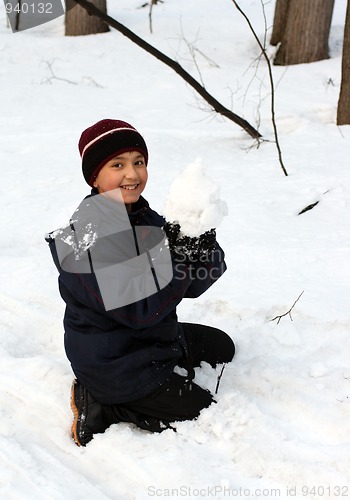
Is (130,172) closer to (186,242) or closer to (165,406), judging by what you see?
(186,242)

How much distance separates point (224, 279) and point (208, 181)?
55.9 inches

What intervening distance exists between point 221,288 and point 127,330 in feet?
3.91

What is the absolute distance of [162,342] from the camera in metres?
2.58

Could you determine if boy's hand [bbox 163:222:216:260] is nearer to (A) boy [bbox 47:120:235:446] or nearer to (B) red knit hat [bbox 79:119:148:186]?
(A) boy [bbox 47:120:235:446]

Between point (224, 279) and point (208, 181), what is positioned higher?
point (208, 181)

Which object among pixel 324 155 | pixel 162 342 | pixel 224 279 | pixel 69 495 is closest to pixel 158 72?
pixel 324 155

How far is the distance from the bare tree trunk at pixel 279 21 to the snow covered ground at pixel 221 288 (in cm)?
37

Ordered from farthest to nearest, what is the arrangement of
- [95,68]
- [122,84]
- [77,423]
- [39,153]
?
[95,68]
[122,84]
[39,153]
[77,423]

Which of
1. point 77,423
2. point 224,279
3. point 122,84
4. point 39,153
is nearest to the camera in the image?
point 77,423

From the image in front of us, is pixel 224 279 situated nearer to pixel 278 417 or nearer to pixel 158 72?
pixel 278 417

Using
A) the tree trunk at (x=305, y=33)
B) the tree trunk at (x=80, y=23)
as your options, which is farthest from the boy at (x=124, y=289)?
the tree trunk at (x=80, y=23)

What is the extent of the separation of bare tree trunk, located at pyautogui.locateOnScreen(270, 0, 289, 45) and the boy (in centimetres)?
569

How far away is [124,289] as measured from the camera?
2.27 metres

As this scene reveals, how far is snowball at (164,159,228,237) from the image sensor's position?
2277 mm
